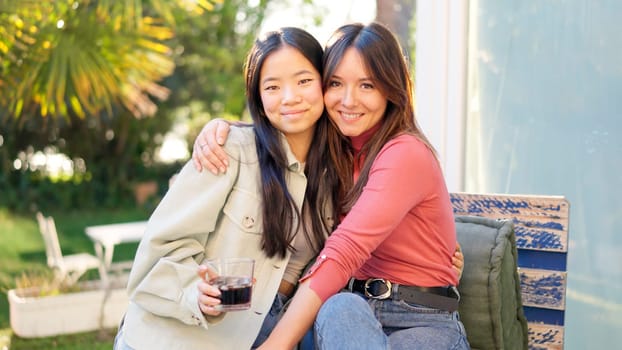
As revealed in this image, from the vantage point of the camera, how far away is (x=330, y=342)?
2006 millimetres

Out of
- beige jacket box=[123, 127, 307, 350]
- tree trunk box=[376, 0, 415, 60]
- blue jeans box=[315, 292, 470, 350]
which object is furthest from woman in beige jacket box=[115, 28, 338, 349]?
tree trunk box=[376, 0, 415, 60]

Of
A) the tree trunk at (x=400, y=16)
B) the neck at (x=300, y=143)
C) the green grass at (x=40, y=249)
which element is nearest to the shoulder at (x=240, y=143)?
the neck at (x=300, y=143)

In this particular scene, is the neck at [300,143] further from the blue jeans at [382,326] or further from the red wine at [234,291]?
the red wine at [234,291]

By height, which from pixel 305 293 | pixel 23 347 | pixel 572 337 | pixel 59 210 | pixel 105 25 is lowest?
pixel 59 210

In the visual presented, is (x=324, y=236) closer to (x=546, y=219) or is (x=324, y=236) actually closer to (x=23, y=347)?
(x=546, y=219)

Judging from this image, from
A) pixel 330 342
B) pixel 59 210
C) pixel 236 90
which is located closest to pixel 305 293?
pixel 330 342

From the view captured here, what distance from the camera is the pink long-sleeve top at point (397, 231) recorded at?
217 cm

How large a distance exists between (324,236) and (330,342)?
0.61 m

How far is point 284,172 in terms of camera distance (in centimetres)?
249

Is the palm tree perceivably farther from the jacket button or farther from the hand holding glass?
the hand holding glass

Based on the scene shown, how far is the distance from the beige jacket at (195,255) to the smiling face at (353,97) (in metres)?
0.32

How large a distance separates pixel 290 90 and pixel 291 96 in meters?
0.02

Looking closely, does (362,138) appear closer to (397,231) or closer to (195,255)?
(397,231)

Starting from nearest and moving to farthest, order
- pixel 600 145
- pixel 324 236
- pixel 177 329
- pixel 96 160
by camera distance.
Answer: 1. pixel 177 329
2. pixel 324 236
3. pixel 600 145
4. pixel 96 160
